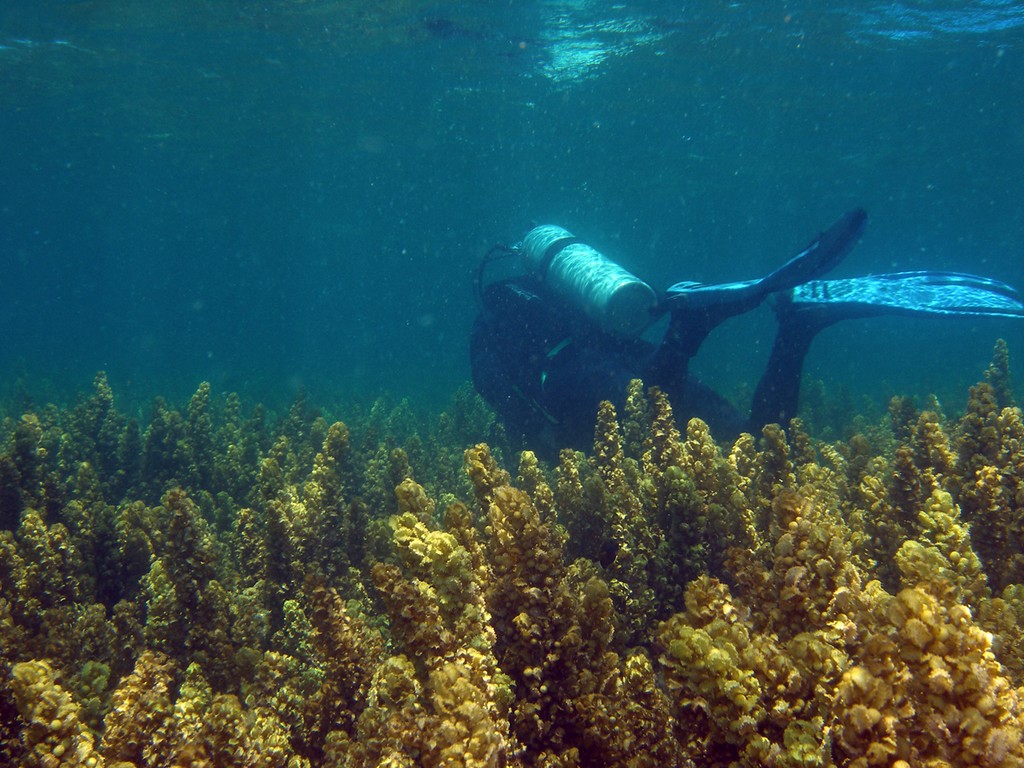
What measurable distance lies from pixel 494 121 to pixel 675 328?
85.1 ft

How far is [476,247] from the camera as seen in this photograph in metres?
86.5

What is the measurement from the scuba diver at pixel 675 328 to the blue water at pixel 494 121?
3.01 m

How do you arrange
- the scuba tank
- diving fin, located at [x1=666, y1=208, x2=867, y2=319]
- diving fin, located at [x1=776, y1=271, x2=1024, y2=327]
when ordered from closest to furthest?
diving fin, located at [x1=776, y1=271, x2=1024, y2=327] → diving fin, located at [x1=666, y1=208, x2=867, y2=319] → the scuba tank

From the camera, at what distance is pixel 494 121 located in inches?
1180

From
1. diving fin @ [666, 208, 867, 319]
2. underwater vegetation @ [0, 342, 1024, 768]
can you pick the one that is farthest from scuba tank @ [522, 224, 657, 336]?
underwater vegetation @ [0, 342, 1024, 768]

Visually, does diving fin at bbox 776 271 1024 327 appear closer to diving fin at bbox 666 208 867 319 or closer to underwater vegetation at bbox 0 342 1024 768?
diving fin at bbox 666 208 867 319

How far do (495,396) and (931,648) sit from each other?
25.5ft

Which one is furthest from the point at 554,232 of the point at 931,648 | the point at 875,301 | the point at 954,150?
the point at 954,150

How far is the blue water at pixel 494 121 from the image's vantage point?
1867cm

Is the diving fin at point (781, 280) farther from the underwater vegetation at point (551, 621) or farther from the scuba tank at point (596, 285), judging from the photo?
the underwater vegetation at point (551, 621)

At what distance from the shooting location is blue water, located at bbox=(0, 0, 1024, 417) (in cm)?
1867

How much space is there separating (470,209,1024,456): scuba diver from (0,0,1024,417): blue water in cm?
301

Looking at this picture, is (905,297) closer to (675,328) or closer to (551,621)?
(675,328)

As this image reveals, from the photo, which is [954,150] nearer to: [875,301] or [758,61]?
[758,61]
